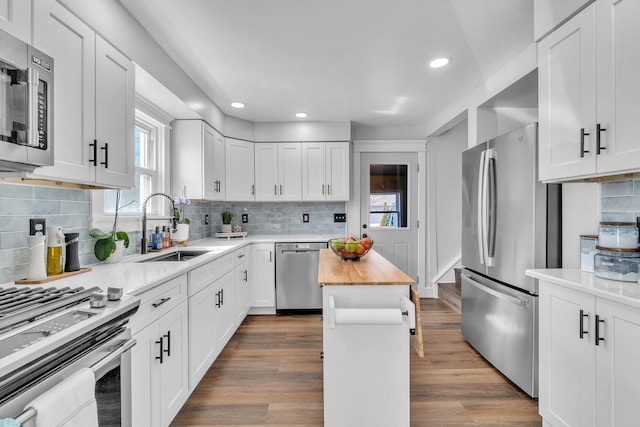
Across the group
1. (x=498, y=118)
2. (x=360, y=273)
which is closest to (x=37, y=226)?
(x=360, y=273)

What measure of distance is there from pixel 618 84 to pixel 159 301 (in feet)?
7.77

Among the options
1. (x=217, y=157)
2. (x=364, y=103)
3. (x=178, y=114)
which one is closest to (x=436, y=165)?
(x=364, y=103)

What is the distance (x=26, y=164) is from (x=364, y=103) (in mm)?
3132

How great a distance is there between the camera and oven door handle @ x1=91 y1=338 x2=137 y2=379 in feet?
3.52

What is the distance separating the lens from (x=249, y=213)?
4.65 m

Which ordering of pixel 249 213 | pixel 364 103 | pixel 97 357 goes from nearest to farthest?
pixel 97 357 → pixel 364 103 → pixel 249 213

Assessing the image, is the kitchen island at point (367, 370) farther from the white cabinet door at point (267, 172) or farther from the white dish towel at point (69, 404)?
the white cabinet door at point (267, 172)

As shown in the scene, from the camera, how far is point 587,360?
1.51m

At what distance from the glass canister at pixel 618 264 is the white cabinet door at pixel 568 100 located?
41 centimetres

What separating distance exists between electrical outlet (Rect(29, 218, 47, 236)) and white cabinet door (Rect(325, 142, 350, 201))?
313cm

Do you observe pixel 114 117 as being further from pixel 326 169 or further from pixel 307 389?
pixel 326 169

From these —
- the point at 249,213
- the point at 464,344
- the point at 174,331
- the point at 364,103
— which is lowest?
the point at 464,344

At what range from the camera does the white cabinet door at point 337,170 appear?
434 cm

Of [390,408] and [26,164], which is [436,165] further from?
[26,164]
